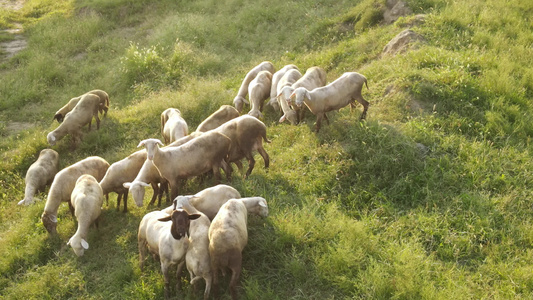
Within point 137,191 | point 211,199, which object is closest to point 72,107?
point 137,191

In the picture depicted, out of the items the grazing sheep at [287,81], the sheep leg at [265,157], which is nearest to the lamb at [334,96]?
the grazing sheep at [287,81]

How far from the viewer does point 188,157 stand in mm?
7328

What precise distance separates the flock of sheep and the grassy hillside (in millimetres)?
331

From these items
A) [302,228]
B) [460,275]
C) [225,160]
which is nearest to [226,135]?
[225,160]

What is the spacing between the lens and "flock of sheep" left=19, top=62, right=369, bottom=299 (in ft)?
18.3

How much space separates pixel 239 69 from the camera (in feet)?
42.1

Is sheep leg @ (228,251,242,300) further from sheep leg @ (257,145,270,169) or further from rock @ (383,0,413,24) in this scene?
rock @ (383,0,413,24)

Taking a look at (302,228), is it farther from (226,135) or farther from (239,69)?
(239,69)

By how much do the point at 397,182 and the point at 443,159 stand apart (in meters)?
0.91

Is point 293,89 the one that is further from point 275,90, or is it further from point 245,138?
point 245,138

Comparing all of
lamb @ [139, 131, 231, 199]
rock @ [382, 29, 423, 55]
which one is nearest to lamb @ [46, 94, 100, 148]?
lamb @ [139, 131, 231, 199]

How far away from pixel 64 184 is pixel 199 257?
12.3 feet

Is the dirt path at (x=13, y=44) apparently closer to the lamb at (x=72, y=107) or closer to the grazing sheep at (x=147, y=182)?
the lamb at (x=72, y=107)

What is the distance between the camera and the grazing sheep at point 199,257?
5438mm
